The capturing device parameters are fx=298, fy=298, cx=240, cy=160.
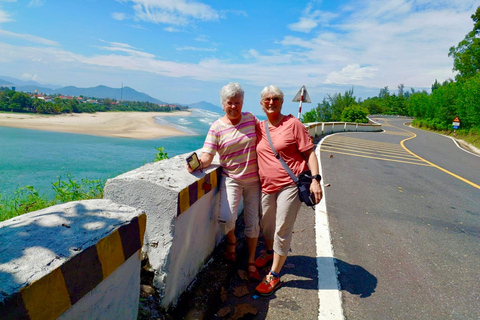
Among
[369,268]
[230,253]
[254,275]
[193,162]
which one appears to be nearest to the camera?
[193,162]

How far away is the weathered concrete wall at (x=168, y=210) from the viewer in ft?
6.66

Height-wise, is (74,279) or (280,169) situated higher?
(280,169)

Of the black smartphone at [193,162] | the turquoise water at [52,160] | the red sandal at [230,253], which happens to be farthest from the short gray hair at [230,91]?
the turquoise water at [52,160]

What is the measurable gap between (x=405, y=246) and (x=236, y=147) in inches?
106

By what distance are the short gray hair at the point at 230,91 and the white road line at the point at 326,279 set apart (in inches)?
78.5

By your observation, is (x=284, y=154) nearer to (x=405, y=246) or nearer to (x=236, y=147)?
(x=236, y=147)

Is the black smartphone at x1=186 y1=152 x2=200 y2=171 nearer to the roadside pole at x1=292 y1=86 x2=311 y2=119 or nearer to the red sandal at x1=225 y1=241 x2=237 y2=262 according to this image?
the red sandal at x1=225 y1=241 x2=237 y2=262

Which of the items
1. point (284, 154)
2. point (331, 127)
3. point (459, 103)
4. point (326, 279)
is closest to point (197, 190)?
point (284, 154)

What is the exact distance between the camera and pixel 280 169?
277 centimetres

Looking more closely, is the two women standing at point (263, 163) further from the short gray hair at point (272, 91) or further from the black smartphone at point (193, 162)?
the black smartphone at point (193, 162)

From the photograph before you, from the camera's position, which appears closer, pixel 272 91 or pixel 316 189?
pixel 316 189

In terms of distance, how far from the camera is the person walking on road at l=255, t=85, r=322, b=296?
2.75m

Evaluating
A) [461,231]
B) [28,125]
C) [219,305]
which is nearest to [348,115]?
[461,231]

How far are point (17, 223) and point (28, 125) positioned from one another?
6163cm
